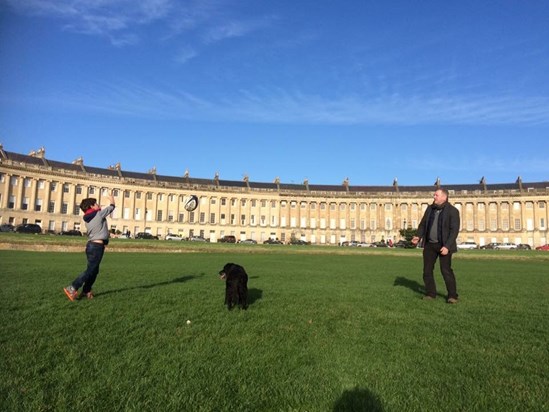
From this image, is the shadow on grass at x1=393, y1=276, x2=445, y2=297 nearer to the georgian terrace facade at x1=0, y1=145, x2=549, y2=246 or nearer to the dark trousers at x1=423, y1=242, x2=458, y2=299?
the dark trousers at x1=423, y1=242, x2=458, y2=299

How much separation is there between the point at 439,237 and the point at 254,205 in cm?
11669

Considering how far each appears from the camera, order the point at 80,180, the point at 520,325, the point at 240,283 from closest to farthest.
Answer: the point at 520,325 < the point at 240,283 < the point at 80,180

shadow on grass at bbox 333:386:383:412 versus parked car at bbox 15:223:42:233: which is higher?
parked car at bbox 15:223:42:233

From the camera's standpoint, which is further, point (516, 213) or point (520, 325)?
point (516, 213)

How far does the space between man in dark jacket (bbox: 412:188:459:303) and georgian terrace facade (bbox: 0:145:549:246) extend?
101m

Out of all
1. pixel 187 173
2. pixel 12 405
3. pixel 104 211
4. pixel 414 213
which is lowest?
pixel 12 405

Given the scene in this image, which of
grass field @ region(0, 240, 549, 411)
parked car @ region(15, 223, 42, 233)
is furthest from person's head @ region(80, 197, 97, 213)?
parked car @ region(15, 223, 42, 233)

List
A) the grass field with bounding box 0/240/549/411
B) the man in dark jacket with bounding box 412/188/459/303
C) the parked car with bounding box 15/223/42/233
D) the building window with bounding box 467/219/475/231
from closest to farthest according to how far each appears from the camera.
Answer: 1. the grass field with bounding box 0/240/549/411
2. the man in dark jacket with bounding box 412/188/459/303
3. the parked car with bounding box 15/223/42/233
4. the building window with bounding box 467/219/475/231

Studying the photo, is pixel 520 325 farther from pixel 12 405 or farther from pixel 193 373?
pixel 12 405

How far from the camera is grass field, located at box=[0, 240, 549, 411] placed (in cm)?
384

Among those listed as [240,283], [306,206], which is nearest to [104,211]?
[240,283]

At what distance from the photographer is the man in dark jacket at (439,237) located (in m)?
10.2

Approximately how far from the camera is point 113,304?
8.41m

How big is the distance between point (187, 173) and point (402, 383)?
126698mm
